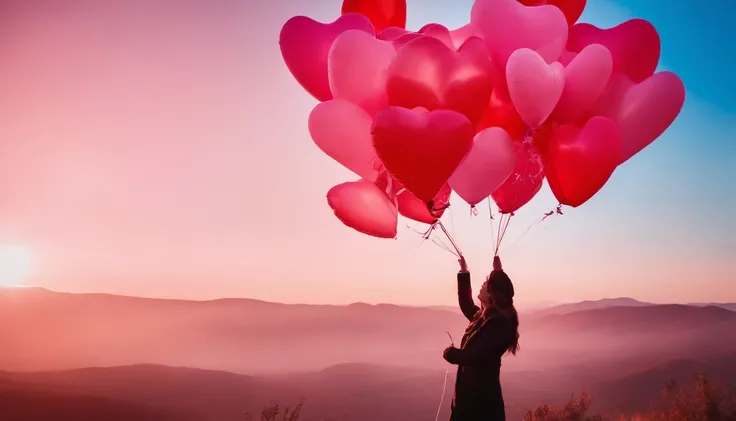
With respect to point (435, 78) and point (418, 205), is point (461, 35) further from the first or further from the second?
point (418, 205)

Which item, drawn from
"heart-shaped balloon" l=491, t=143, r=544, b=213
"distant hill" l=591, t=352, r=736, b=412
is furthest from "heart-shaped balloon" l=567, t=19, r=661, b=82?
"distant hill" l=591, t=352, r=736, b=412

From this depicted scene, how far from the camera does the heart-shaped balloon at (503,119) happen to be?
2828 mm

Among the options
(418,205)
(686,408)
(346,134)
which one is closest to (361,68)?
(346,134)

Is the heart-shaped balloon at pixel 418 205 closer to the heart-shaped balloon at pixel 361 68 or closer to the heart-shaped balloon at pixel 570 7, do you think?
the heart-shaped balloon at pixel 361 68

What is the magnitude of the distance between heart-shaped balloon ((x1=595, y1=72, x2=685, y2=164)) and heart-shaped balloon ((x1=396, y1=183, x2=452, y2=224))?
857mm

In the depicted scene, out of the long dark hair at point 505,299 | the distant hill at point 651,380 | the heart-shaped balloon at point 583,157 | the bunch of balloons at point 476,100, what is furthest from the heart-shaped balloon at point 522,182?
the distant hill at point 651,380

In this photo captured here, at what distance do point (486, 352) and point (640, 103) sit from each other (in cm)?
148

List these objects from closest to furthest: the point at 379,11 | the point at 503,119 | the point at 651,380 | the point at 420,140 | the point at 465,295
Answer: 1. the point at 420,140
2. the point at 503,119
3. the point at 465,295
4. the point at 379,11
5. the point at 651,380

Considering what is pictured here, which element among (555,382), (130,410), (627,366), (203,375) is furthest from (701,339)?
(130,410)

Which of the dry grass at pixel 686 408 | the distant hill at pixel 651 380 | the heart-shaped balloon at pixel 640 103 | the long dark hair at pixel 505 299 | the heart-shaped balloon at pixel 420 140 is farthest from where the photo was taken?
the distant hill at pixel 651 380

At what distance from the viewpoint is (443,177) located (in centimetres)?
255

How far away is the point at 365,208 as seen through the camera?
2.94m

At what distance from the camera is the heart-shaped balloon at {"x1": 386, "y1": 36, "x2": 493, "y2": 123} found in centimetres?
248

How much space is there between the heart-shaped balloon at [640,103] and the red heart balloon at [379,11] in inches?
45.5
